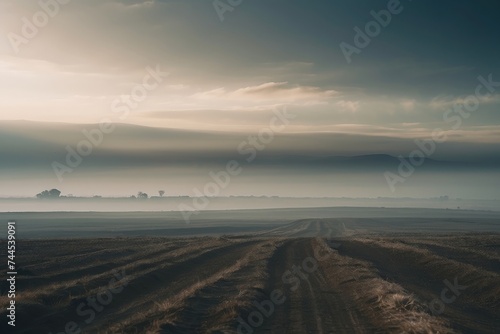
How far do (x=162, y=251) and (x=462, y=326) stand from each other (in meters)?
41.6

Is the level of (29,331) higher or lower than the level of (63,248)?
lower

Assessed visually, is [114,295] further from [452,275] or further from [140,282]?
[452,275]

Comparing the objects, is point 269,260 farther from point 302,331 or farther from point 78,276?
point 302,331

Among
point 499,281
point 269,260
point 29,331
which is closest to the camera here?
point 29,331

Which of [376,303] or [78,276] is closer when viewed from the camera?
[376,303]

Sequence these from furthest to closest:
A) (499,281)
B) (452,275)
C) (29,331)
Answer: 1. (452,275)
2. (499,281)
3. (29,331)

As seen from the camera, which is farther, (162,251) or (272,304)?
(162,251)

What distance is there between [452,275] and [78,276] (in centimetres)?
2677

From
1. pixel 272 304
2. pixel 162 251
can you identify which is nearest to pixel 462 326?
pixel 272 304

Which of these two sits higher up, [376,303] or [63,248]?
[63,248]

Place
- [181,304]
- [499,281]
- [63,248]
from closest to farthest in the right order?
[181,304] → [499,281] → [63,248]

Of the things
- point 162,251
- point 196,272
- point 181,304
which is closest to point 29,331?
point 181,304

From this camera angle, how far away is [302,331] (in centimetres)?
1864

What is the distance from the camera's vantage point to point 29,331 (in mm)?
19891
